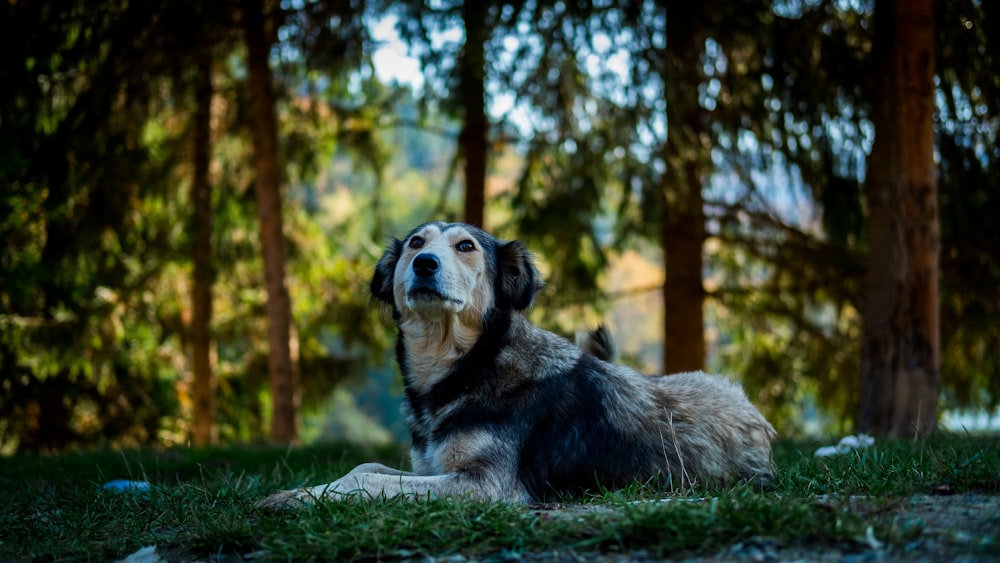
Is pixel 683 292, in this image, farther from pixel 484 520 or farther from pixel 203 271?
pixel 484 520

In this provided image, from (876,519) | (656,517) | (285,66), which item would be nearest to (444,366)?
(656,517)

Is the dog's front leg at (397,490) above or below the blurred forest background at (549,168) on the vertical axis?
below

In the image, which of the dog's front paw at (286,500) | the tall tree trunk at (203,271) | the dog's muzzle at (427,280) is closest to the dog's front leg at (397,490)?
the dog's front paw at (286,500)

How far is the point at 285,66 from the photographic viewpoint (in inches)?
588

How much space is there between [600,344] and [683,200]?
600 cm

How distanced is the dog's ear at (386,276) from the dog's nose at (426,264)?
625 millimetres

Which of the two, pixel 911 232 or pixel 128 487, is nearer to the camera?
pixel 128 487

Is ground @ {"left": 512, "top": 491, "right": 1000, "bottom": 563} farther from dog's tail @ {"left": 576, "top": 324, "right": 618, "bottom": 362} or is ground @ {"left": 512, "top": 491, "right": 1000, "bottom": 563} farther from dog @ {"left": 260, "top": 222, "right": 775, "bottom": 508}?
dog's tail @ {"left": 576, "top": 324, "right": 618, "bottom": 362}

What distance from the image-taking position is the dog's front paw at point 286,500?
17.1ft

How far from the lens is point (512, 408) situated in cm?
588

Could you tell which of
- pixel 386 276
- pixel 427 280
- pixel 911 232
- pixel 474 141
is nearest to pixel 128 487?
pixel 386 276

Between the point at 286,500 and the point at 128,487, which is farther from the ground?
the point at 286,500

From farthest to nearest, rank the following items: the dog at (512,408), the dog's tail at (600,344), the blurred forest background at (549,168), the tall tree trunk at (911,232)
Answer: the blurred forest background at (549,168), the tall tree trunk at (911,232), the dog's tail at (600,344), the dog at (512,408)

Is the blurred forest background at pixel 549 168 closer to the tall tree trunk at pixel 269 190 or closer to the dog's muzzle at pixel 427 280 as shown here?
the tall tree trunk at pixel 269 190
